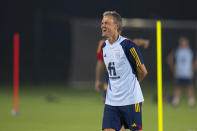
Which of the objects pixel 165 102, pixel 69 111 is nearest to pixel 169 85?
pixel 165 102

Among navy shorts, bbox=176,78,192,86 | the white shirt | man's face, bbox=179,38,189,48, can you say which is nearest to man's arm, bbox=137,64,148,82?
the white shirt

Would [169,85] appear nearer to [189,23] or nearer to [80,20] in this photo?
[189,23]

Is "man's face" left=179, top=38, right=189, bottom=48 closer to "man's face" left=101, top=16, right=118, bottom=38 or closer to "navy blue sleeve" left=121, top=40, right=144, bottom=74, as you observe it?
"navy blue sleeve" left=121, top=40, right=144, bottom=74

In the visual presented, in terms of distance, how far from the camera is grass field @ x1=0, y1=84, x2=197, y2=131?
10.0 metres

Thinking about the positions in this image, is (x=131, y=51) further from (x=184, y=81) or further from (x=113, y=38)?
(x=184, y=81)

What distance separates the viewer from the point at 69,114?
39.8 feet

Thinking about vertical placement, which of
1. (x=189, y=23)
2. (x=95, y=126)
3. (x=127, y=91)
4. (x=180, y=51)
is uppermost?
(x=189, y=23)

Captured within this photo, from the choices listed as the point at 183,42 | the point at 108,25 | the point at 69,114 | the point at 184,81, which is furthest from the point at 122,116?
the point at 184,81

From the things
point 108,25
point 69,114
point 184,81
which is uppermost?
point 108,25

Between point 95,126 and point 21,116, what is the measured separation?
2.43 m

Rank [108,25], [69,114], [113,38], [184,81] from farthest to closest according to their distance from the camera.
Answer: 1. [184,81]
2. [69,114]
3. [113,38]
4. [108,25]

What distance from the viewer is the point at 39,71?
75.5 feet

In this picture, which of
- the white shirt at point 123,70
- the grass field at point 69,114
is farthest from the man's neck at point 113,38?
the grass field at point 69,114

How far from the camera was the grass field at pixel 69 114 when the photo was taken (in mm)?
10004
